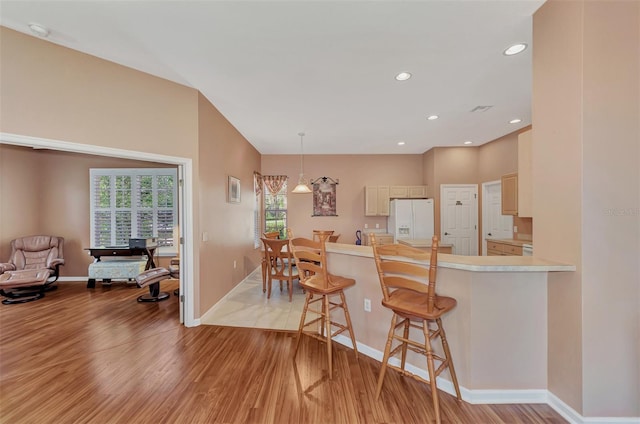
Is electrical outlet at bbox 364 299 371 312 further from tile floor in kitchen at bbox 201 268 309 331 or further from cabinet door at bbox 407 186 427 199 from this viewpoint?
cabinet door at bbox 407 186 427 199

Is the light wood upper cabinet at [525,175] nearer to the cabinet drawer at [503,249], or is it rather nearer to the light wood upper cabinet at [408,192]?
the cabinet drawer at [503,249]

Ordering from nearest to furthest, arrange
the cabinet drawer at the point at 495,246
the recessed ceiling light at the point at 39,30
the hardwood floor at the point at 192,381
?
Answer: the hardwood floor at the point at 192,381 → the recessed ceiling light at the point at 39,30 → the cabinet drawer at the point at 495,246

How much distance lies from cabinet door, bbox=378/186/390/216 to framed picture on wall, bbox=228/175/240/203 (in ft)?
11.0

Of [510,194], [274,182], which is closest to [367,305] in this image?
[510,194]

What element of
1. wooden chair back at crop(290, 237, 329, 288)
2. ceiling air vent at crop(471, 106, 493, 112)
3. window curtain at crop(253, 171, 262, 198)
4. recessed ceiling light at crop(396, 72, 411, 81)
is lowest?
wooden chair back at crop(290, 237, 329, 288)

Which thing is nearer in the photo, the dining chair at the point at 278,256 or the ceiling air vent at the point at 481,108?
the ceiling air vent at the point at 481,108

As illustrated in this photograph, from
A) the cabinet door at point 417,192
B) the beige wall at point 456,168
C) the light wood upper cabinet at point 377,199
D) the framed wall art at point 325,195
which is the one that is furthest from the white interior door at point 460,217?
the framed wall art at point 325,195

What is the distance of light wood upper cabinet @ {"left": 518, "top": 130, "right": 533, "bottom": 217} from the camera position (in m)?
3.39

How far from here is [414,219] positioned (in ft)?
18.1

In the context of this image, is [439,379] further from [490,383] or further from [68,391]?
[68,391]

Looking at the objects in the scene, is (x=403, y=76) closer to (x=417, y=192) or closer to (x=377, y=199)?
(x=377, y=199)

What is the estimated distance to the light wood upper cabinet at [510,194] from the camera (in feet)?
13.3

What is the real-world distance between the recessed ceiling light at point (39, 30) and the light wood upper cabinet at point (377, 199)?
541 centimetres

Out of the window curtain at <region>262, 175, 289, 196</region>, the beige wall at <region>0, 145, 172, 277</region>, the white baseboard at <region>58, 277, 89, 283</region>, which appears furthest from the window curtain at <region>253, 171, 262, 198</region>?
the white baseboard at <region>58, 277, 89, 283</region>
